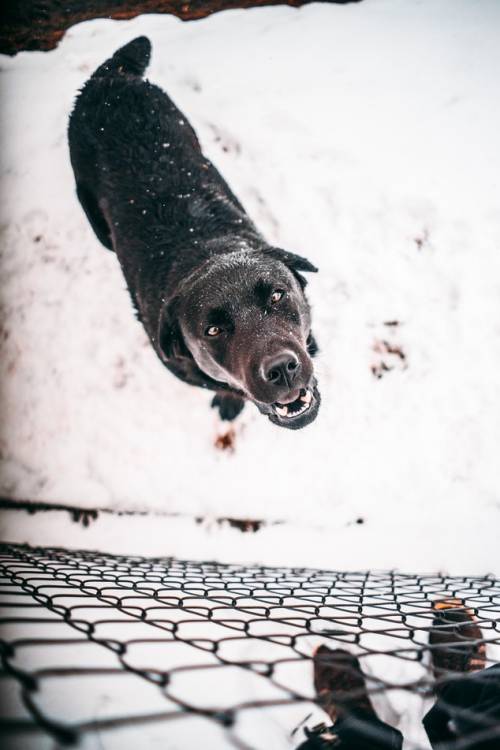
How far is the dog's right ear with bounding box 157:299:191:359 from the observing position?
2.34 meters

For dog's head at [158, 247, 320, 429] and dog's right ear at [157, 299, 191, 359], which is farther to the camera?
dog's right ear at [157, 299, 191, 359]

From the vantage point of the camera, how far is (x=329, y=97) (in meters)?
3.48

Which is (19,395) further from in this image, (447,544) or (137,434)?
(447,544)

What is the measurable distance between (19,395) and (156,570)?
2072mm

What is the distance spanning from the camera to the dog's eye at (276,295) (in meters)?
2.21

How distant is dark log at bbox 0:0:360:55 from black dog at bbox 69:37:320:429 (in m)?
0.52

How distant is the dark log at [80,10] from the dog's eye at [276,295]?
2908mm

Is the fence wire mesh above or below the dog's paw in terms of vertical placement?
below

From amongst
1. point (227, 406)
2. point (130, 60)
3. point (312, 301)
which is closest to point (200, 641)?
point (227, 406)

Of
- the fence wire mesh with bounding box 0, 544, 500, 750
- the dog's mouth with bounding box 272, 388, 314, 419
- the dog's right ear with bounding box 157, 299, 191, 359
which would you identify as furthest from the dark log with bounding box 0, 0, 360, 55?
the fence wire mesh with bounding box 0, 544, 500, 750

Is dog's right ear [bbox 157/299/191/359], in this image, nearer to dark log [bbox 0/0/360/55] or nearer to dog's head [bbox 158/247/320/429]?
dog's head [bbox 158/247/320/429]

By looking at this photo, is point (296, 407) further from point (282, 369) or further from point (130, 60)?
point (130, 60)

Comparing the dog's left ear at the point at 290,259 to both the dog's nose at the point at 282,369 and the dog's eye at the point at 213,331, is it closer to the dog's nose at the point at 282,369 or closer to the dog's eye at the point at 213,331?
the dog's eye at the point at 213,331

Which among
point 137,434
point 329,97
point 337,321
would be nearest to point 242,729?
point 137,434
